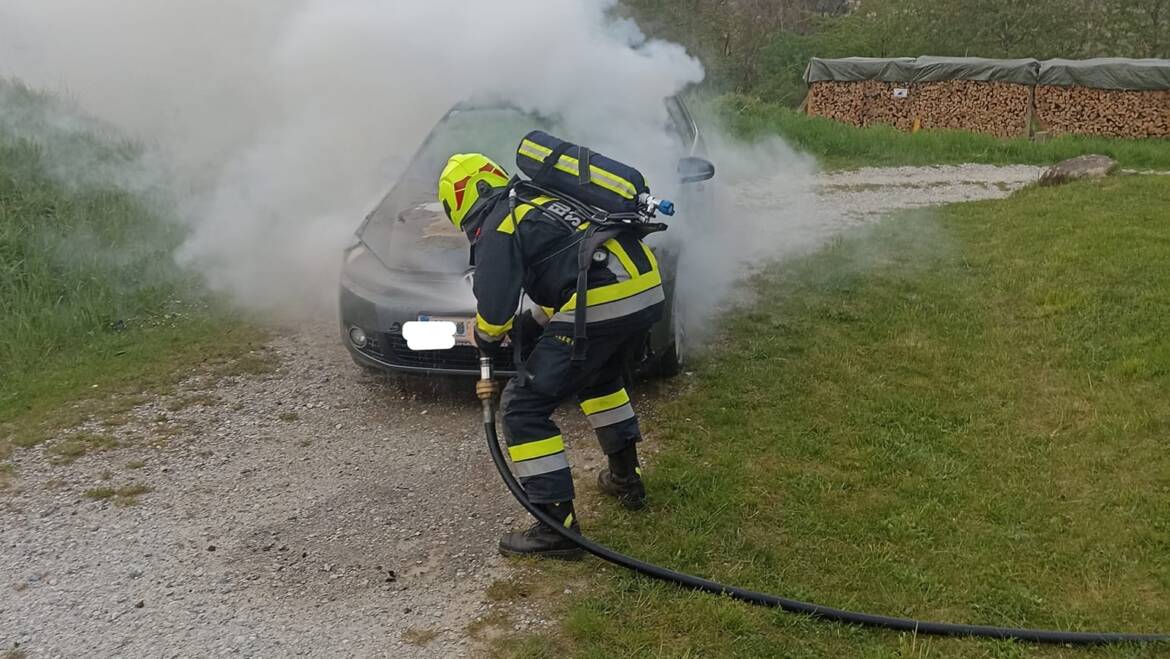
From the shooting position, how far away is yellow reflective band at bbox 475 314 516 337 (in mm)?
3416

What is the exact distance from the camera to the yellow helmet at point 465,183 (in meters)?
3.65

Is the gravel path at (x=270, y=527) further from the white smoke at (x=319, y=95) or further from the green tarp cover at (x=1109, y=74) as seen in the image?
the green tarp cover at (x=1109, y=74)

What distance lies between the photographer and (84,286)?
21.8 feet

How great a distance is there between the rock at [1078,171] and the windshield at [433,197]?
791cm

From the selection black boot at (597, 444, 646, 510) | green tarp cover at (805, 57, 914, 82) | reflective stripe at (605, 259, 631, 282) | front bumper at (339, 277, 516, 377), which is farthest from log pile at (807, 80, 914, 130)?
reflective stripe at (605, 259, 631, 282)

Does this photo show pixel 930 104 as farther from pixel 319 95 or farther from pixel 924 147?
pixel 319 95

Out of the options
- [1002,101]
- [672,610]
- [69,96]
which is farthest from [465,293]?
[1002,101]

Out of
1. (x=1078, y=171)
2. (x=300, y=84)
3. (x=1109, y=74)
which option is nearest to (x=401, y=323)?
(x=300, y=84)

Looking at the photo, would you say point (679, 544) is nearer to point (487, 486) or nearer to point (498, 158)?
point (487, 486)

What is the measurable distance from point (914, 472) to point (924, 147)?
12103 millimetres

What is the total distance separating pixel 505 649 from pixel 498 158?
3.30 m

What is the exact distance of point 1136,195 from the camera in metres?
9.54

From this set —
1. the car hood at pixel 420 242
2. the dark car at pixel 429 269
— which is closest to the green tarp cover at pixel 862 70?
the dark car at pixel 429 269

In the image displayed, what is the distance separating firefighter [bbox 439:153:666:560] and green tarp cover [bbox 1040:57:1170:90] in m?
16.6
